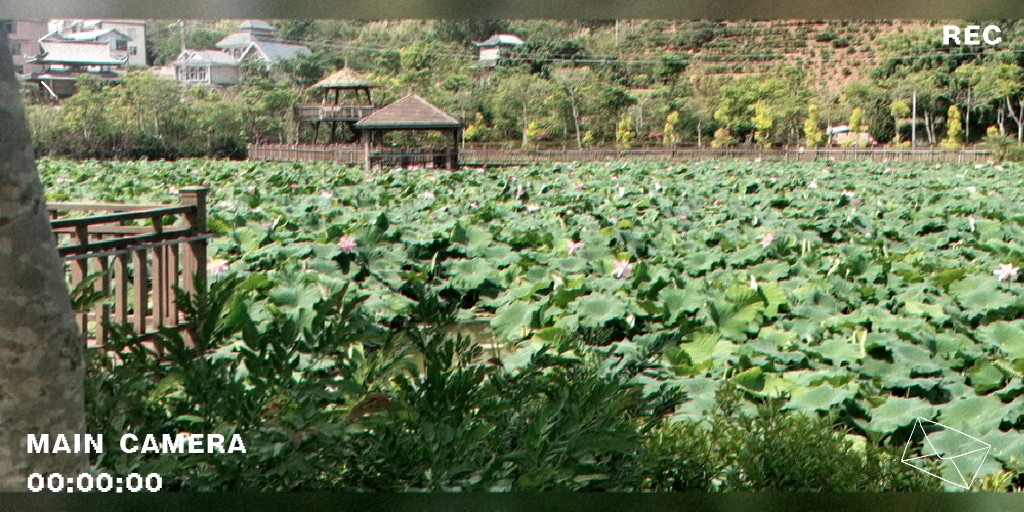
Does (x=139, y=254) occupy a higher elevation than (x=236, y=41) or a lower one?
lower

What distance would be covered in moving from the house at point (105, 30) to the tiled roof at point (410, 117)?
95 centimetres

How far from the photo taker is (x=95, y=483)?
155 cm

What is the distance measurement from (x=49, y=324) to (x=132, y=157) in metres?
3.86

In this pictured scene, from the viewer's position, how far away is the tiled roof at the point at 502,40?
3.38m

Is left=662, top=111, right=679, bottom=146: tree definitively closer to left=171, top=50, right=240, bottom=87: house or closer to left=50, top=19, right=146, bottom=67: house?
left=171, top=50, right=240, bottom=87: house

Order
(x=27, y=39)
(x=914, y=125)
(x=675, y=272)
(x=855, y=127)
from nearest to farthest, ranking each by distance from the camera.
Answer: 1. (x=27, y=39)
2. (x=675, y=272)
3. (x=914, y=125)
4. (x=855, y=127)

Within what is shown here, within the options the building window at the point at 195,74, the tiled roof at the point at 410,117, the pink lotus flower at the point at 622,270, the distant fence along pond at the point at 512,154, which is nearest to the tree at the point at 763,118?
the distant fence along pond at the point at 512,154

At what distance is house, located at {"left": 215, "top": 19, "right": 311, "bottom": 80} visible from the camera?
3209mm

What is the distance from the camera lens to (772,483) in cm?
178

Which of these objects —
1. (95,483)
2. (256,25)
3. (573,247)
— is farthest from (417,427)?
(573,247)

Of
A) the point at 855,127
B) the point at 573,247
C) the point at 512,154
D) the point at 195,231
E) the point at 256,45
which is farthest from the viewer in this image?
the point at 855,127

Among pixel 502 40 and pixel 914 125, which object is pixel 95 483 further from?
pixel 914 125

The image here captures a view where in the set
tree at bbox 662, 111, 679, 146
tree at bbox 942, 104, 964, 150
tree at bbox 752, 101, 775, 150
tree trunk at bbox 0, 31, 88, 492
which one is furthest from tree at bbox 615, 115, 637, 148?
tree at bbox 942, 104, 964, 150

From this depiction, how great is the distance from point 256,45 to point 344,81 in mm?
502
